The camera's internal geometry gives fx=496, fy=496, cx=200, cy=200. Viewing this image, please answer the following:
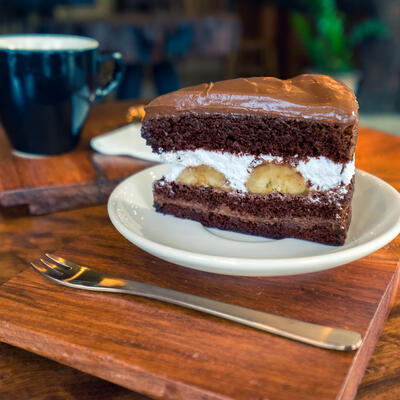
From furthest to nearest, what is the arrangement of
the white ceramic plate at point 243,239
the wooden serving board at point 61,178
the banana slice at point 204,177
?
the wooden serving board at point 61,178, the banana slice at point 204,177, the white ceramic plate at point 243,239

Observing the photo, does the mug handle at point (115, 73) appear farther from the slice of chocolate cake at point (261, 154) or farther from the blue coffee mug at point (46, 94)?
the slice of chocolate cake at point (261, 154)

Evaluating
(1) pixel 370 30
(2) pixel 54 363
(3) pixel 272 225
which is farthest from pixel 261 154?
(1) pixel 370 30

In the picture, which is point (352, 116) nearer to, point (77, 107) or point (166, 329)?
point (166, 329)

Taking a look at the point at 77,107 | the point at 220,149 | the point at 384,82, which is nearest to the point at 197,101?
the point at 220,149

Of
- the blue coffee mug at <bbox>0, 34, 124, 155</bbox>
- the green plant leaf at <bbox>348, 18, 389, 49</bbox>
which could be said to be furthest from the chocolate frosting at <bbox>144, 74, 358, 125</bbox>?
the green plant leaf at <bbox>348, 18, 389, 49</bbox>

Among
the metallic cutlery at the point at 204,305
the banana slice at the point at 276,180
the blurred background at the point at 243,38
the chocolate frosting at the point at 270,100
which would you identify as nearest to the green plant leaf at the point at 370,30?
the blurred background at the point at 243,38

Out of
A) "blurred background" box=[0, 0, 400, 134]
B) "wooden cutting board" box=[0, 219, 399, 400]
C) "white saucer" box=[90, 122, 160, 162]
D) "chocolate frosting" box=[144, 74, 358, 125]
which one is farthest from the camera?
"blurred background" box=[0, 0, 400, 134]

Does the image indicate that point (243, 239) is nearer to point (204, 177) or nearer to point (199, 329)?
point (204, 177)

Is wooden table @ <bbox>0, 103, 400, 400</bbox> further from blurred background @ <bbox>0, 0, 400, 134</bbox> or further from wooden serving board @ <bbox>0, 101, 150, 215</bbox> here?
blurred background @ <bbox>0, 0, 400, 134</bbox>
